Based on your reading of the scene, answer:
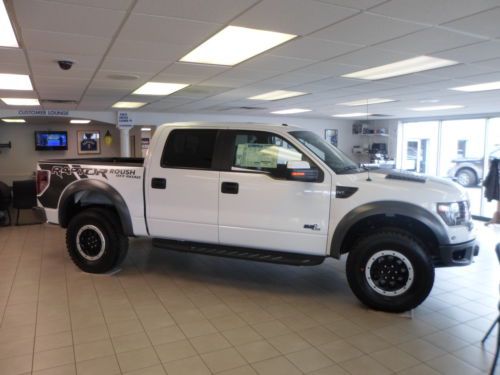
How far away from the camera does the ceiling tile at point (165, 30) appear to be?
10.2 ft

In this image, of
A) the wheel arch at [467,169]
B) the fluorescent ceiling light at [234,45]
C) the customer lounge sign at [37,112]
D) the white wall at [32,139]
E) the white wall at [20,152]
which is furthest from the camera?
the white wall at [20,152]

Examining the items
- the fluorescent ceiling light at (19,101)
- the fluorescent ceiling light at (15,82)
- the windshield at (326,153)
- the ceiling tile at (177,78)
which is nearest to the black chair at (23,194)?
the fluorescent ceiling light at (19,101)

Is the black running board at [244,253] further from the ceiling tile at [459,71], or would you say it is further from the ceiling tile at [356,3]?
the ceiling tile at [459,71]

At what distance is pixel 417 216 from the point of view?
11.7 feet

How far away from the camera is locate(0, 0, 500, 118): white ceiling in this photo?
2.80 meters

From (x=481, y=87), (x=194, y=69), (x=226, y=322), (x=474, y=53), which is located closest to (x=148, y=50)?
(x=194, y=69)

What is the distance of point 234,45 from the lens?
12.7ft

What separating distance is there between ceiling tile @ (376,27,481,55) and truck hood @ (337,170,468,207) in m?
1.25

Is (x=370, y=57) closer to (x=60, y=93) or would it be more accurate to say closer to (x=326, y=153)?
Answer: (x=326, y=153)

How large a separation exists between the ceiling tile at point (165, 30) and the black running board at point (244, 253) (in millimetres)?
2097

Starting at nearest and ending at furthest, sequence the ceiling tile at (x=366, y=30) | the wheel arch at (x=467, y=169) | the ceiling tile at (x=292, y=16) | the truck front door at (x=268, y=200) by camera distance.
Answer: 1. the ceiling tile at (x=292, y=16)
2. the ceiling tile at (x=366, y=30)
3. the truck front door at (x=268, y=200)
4. the wheel arch at (x=467, y=169)

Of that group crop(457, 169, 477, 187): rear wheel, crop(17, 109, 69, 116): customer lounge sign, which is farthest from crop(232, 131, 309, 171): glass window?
crop(457, 169, 477, 187): rear wheel

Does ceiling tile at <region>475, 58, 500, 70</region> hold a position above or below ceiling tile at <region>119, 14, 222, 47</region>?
above

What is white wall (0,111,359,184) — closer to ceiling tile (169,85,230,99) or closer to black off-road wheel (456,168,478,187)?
black off-road wheel (456,168,478,187)
